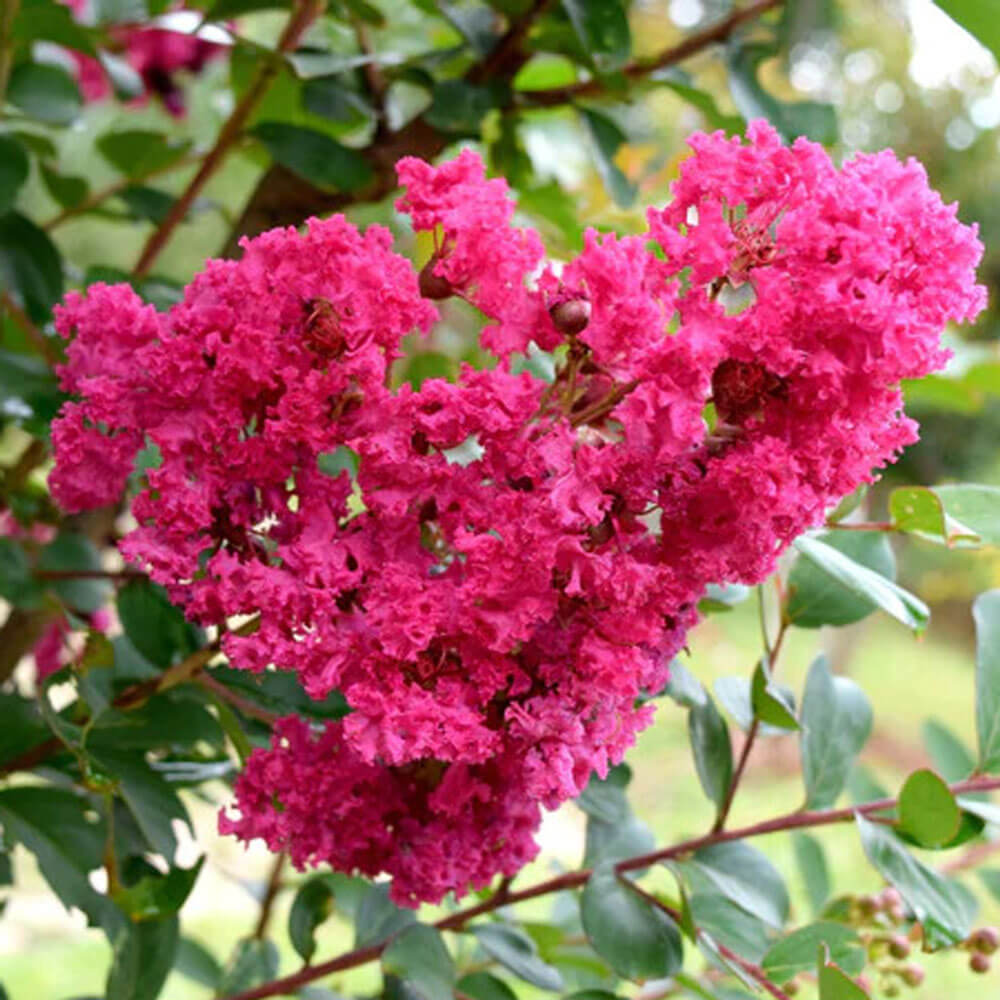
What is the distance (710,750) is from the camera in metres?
0.62

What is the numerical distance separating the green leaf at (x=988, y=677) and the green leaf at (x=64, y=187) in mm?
669

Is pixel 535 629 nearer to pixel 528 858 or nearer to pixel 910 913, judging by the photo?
pixel 528 858

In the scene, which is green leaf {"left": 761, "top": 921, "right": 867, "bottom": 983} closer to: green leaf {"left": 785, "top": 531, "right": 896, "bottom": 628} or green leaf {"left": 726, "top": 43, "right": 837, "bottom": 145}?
green leaf {"left": 785, "top": 531, "right": 896, "bottom": 628}

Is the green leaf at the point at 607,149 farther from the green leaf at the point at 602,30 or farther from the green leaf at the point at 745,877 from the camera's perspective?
the green leaf at the point at 745,877

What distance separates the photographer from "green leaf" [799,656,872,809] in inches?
25.0

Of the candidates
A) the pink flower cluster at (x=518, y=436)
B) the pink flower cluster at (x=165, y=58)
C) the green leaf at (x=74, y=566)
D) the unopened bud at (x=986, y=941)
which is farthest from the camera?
the pink flower cluster at (x=165, y=58)

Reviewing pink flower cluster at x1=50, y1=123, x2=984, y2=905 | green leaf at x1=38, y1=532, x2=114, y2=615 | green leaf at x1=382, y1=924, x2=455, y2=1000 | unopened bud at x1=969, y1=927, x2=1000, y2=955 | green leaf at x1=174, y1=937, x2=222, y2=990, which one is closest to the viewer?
pink flower cluster at x1=50, y1=123, x2=984, y2=905

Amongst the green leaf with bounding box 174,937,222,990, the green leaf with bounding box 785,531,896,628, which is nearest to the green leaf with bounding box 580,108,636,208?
the green leaf with bounding box 785,531,896,628

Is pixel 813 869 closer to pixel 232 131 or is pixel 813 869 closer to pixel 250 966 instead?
pixel 250 966

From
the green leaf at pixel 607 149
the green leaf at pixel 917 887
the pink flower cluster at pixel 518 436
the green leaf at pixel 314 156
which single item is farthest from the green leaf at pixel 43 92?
the green leaf at pixel 917 887

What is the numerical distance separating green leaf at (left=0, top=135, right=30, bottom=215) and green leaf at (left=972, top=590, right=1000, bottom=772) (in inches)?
22.3

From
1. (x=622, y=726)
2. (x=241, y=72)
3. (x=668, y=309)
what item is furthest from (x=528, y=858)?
(x=241, y=72)

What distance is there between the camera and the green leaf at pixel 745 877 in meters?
0.58

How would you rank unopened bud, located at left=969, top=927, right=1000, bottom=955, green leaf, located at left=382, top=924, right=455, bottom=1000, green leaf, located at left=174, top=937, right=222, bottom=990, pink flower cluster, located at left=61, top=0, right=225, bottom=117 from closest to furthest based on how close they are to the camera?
green leaf, located at left=382, top=924, right=455, bottom=1000, unopened bud, located at left=969, top=927, right=1000, bottom=955, green leaf, located at left=174, top=937, right=222, bottom=990, pink flower cluster, located at left=61, top=0, right=225, bottom=117
